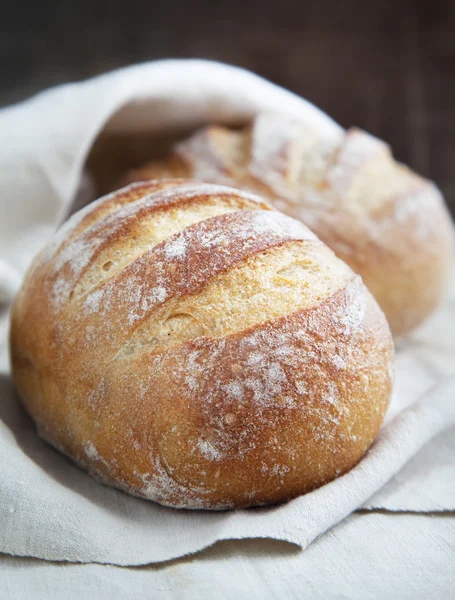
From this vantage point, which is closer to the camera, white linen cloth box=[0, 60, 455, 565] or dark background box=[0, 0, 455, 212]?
white linen cloth box=[0, 60, 455, 565]

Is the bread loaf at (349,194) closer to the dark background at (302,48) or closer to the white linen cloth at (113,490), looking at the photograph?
the white linen cloth at (113,490)

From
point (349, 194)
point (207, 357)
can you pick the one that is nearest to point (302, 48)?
point (349, 194)

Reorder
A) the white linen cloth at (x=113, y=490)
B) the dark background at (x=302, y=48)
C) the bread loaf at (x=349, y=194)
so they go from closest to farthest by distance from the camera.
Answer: the white linen cloth at (x=113, y=490), the bread loaf at (x=349, y=194), the dark background at (x=302, y=48)

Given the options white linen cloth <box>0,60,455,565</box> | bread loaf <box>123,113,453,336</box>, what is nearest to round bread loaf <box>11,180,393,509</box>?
white linen cloth <box>0,60,455,565</box>

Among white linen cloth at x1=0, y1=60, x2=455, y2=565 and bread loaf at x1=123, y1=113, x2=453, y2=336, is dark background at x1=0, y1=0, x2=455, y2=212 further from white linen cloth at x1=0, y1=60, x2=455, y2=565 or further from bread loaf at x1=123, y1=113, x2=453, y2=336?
bread loaf at x1=123, y1=113, x2=453, y2=336

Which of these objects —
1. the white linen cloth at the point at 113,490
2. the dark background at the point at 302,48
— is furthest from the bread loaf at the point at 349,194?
the dark background at the point at 302,48

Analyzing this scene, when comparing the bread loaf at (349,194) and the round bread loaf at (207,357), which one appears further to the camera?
the bread loaf at (349,194)
